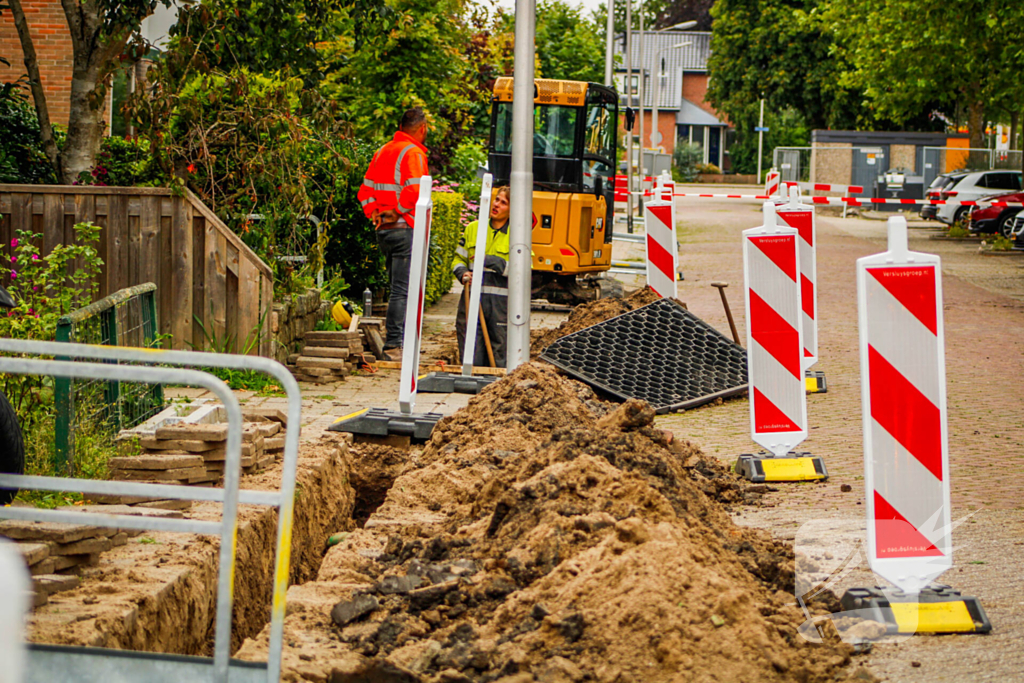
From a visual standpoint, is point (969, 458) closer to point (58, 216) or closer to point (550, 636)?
point (550, 636)

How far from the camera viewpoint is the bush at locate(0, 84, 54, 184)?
449 inches

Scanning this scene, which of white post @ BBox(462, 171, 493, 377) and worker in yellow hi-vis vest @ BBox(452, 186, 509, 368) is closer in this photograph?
white post @ BBox(462, 171, 493, 377)

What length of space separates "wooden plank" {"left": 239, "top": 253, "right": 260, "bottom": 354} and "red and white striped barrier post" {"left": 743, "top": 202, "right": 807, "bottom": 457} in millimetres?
4410

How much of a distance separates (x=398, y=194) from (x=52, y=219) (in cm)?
300

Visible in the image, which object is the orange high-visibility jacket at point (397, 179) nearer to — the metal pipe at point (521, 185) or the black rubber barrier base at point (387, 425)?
the metal pipe at point (521, 185)

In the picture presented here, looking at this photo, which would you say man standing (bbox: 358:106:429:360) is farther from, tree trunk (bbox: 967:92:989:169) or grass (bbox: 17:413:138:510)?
tree trunk (bbox: 967:92:989:169)

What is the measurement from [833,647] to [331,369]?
21.3ft

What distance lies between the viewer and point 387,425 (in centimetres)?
730

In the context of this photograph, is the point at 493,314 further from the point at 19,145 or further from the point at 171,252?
the point at 19,145

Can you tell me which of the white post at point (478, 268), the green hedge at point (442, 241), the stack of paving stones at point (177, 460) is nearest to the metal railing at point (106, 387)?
the stack of paving stones at point (177, 460)

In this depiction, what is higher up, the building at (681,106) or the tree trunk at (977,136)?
the building at (681,106)

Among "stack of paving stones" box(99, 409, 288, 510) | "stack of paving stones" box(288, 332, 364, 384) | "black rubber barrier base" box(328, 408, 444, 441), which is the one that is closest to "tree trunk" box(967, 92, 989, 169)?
"stack of paving stones" box(288, 332, 364, 384)

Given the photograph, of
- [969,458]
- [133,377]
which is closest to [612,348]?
[969,458]

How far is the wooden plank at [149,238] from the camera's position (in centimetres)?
880
